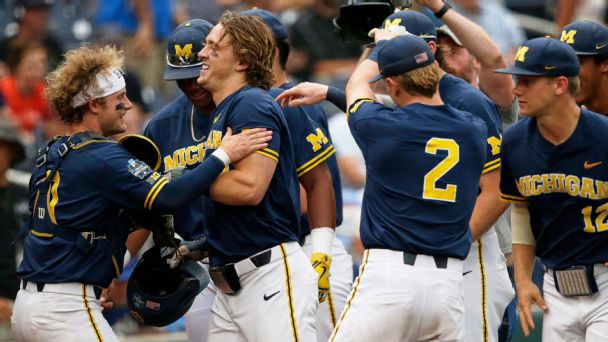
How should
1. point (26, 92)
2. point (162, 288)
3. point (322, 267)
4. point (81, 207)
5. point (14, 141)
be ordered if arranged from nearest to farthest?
point (81, 207)
point (162, 288)
point (322, 267)
point (14, 141)
point (26, 92)

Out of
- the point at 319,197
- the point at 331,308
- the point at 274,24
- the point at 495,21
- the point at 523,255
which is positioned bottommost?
the point at 495,21

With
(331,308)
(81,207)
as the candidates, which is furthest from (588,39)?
(81,207)

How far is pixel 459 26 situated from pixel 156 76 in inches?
249

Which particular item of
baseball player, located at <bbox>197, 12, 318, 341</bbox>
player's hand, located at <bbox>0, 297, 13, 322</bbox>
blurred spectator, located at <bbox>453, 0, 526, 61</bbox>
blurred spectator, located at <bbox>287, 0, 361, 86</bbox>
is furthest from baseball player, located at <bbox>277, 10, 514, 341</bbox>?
blurred spectator, located at <bbox>287, 0, 361, 86</bbox>

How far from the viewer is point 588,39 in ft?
19.7

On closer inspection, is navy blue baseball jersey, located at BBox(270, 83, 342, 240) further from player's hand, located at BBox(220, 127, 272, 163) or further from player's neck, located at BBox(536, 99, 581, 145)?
player's neck, located at BBox(536, 99, 581, 145)

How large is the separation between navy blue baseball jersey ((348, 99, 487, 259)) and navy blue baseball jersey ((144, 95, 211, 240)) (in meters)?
1.18

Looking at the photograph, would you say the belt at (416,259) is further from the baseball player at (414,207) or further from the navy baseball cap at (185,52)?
the navy baseball cap at (185,52)

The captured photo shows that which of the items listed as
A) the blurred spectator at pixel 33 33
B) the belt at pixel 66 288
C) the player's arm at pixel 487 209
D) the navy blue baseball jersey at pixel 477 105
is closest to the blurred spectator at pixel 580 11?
the blurred spectator at pixel 33 33

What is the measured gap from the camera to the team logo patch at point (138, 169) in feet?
17.7

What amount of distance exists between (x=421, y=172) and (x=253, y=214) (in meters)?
0.84

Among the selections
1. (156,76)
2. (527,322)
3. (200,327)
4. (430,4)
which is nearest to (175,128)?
(200,327)

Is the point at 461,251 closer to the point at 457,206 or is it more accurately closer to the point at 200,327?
the point at 457,206

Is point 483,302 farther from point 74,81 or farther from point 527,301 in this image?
point 74,81
